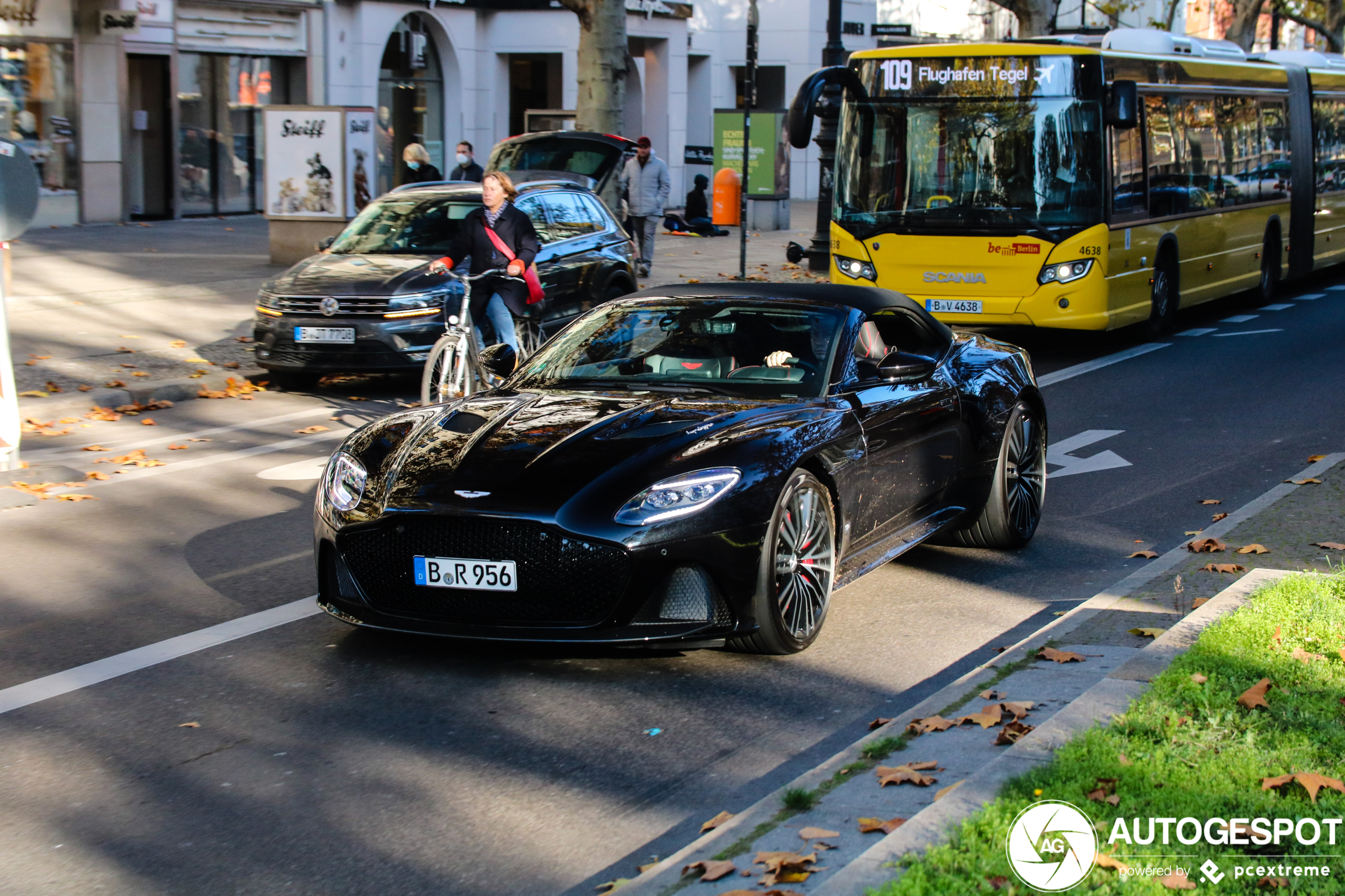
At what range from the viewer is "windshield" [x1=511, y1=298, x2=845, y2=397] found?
22.1 ft

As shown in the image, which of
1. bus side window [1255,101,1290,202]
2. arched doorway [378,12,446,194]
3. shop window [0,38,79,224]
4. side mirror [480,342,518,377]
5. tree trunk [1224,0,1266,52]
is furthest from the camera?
tree trunk [1224,0,1266,52]

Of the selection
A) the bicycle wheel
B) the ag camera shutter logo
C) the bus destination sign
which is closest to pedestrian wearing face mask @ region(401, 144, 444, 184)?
the bus destination sign

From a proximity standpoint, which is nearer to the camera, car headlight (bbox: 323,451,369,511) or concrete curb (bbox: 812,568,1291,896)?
concrete curb (bbox: 812,568,1291,896)

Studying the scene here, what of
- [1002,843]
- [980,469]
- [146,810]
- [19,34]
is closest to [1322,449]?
[980,469]

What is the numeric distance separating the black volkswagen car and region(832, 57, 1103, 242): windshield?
104 inches

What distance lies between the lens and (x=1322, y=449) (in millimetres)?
10711

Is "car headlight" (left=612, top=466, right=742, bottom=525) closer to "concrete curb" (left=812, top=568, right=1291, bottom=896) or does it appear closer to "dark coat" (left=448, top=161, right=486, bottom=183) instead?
"concrete curb" (left=812, top=568, right=1291, bottom=896)

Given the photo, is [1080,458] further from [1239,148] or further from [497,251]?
[1239,148]

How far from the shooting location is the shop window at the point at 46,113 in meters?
24.6

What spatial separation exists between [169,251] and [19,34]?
576 cm

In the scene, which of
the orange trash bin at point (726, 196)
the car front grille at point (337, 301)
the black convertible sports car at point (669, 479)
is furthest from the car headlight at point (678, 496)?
the orange trash bin at point (726, 196)

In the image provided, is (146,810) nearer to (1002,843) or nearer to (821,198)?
(1002,843)

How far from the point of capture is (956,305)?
1562cm

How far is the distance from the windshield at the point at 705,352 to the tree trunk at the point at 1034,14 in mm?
23831
